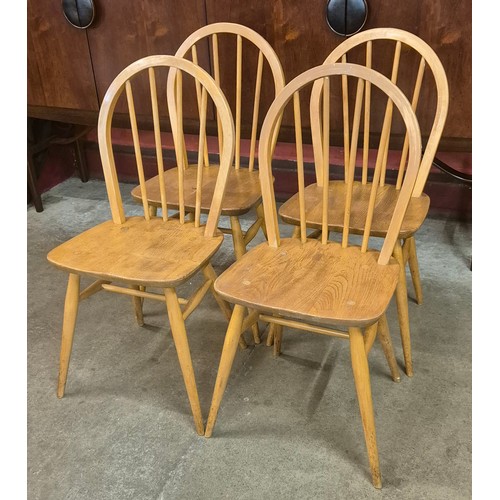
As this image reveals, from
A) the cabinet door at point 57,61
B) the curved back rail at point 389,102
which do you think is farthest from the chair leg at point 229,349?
the cabinet door at point 57,61

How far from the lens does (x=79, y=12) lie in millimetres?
2043

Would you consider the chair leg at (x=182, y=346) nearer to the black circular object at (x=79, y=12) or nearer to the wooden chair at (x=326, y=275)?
the wooden chair at (x=326, y=275)

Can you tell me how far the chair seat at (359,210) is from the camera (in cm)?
144

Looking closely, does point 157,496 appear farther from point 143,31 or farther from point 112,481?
point 143,31

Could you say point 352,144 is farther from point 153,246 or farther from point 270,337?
point 270,337

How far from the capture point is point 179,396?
1.55 m

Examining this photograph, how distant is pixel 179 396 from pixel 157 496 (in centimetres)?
33

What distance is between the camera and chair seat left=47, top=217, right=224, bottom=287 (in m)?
1.31

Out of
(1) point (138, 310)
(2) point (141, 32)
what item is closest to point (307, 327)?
(1) point (138, 310)

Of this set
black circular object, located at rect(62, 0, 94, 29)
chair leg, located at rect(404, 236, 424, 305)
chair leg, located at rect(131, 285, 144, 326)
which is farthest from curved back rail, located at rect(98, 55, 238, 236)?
black circular object, located at rect(62, 0, 94, 29)

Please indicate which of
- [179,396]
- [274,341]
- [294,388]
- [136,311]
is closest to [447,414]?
[294,388]

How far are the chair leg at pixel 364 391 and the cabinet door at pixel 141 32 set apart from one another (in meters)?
1.23

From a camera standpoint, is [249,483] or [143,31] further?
[143,31]

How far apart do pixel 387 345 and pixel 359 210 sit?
0.39 metres
